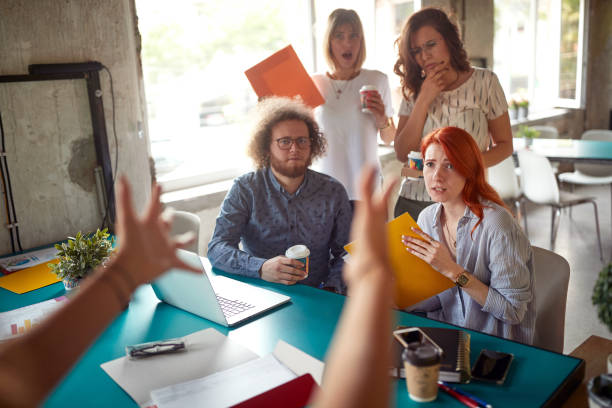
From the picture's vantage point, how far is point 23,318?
1616mm

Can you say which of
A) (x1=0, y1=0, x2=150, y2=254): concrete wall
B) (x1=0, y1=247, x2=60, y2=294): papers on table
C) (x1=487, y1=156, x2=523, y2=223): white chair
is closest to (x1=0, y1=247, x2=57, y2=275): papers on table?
(x1=0, y1=247, x2=60, y2=294): papers on table

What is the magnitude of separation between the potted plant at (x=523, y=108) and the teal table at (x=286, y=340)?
202 inches

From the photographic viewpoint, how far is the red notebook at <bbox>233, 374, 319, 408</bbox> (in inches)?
42.2

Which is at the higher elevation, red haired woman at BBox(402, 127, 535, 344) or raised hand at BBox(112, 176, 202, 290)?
raised hand at BBox(112, 176, 202, 290)

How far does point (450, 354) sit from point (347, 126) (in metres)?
1.83

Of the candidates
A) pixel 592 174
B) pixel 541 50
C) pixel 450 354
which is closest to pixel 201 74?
pixel 450 354

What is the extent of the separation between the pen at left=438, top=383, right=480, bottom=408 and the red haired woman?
19.4 inches

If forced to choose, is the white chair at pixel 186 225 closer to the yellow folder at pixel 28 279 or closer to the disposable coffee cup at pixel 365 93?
the yellow folder at pixel 28 279

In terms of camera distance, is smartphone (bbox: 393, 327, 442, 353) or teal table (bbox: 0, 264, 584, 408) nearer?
teal table (bbox: 0, 264, 584, 408)

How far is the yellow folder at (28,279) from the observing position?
6.30ft

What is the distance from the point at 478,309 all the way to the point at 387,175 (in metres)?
2.95

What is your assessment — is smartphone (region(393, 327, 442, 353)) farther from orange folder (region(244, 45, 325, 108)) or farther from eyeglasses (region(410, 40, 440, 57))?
orange folder (region(244, 45, 325, 108))

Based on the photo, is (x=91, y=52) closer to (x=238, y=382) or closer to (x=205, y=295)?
(x=205, y=295)

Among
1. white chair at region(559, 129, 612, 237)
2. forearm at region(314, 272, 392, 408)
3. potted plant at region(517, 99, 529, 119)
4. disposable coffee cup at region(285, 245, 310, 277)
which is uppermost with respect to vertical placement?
potted plant at region(517, 99, 529, 119)
